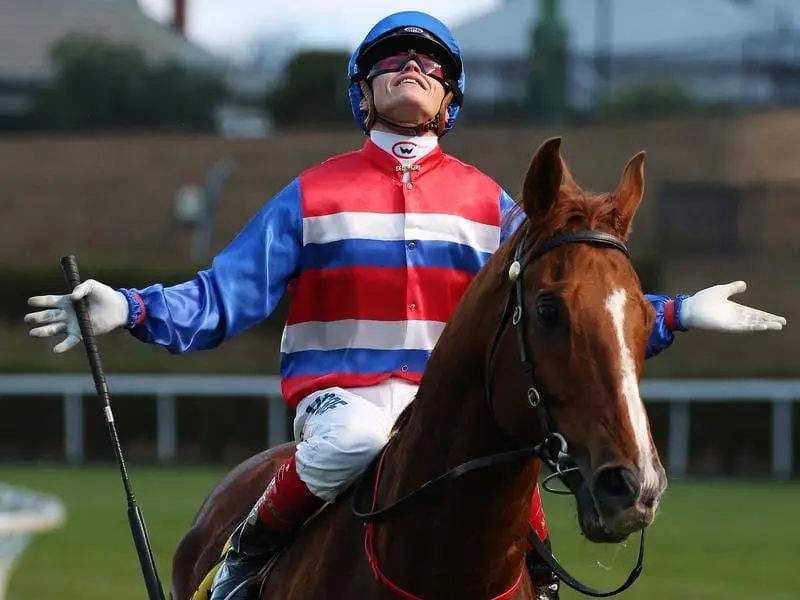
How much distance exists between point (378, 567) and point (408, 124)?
935 mm

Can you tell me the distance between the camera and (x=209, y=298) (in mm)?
3045

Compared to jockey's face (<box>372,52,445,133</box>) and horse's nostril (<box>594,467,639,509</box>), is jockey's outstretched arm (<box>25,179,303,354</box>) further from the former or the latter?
horse's nostril (<box>594,467,639,509</box>)

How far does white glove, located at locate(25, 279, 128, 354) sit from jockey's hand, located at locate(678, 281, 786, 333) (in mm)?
1039

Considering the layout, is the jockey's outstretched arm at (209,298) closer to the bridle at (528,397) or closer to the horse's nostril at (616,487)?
the bridle at (528,397)

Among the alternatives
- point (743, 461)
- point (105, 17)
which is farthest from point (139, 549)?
point (105, 17)

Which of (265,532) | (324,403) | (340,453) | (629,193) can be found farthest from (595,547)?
(629,193)

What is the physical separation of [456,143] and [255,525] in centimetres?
1629

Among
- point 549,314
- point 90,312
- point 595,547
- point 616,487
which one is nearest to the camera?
point 616,487

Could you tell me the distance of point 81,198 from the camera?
20.4 m

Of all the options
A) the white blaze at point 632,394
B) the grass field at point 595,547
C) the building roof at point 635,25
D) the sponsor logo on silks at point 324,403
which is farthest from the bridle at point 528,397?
the building roof at point 635,25

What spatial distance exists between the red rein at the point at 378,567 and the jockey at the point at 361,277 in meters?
0.10

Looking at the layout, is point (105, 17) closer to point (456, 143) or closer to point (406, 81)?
point (456, 143)

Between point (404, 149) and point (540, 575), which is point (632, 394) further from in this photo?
point (404, 149)

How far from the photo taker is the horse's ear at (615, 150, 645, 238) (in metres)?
2.52
